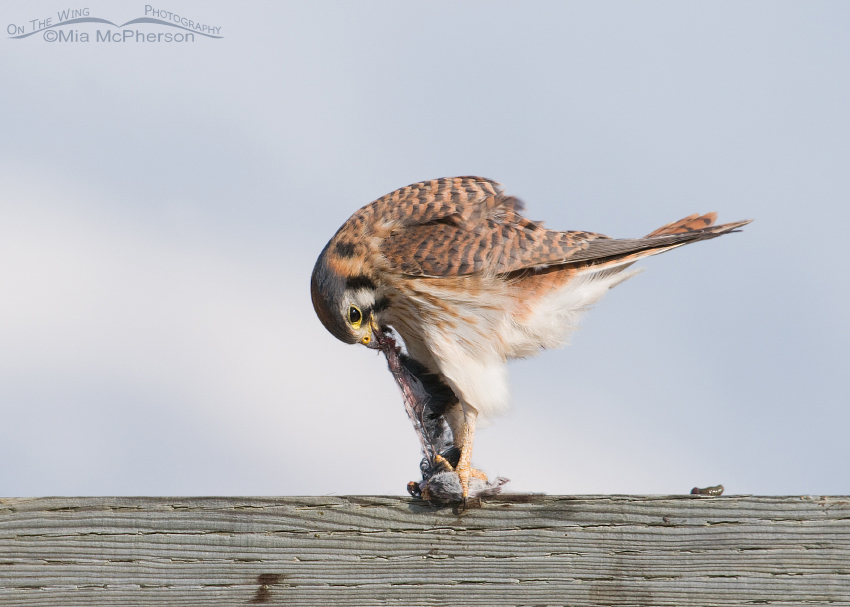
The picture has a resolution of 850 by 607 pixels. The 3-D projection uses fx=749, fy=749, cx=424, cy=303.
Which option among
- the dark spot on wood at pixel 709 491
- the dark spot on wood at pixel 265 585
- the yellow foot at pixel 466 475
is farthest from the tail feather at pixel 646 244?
the dark spot on wood at pixel 265 585

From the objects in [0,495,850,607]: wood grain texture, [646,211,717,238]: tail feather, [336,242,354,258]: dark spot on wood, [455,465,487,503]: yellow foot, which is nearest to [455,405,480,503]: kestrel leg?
[455,465,487,503]: yellow foot

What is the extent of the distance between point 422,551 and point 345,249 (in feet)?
4.45

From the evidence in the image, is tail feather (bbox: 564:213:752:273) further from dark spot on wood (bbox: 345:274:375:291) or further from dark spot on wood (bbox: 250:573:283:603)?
dark spot on wood (bbox: 250:573:283:603)

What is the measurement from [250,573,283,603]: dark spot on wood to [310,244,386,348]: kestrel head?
116cm

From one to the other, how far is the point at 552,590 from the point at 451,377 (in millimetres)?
981

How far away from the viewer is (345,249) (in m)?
3.04

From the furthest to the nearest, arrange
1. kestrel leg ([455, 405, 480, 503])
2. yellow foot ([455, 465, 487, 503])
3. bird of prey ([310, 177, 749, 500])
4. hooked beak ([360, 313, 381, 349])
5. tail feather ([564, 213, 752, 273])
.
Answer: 1. tail feather ([564, 213, 752, 273])
2. hooked beak ([360, 313, 381, 349])
3. bird of prey ([310, 177, 749, 500])
4. kestrel leg ([455, 405, 480, 503])
5. yellow foot ([455, 465, 487, 503])

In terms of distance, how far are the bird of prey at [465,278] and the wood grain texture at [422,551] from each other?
65cm

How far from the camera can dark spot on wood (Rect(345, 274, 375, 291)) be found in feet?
9.80

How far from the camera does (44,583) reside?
6.90ft

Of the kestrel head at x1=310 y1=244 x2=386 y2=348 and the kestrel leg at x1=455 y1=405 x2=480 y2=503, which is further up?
the kestrel head at x1=310 y1=244 x2=386 y2=348

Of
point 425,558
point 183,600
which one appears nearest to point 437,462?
point 425,558

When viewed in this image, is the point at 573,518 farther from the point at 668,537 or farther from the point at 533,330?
the point at 533,330

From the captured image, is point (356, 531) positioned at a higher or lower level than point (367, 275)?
Result: lower
